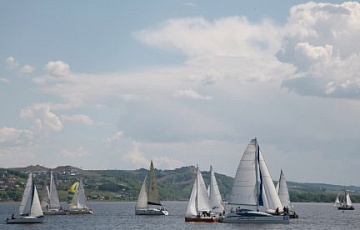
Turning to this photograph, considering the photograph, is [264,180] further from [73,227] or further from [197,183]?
[73,227]

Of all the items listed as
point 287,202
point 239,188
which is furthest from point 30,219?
point 287,202

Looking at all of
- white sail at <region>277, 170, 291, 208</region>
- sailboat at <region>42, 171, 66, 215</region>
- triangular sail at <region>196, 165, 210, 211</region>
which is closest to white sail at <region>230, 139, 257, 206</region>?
triangular sail at <region>196, 165, 210, 211</region>

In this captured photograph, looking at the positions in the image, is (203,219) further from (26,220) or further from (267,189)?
(26,220)

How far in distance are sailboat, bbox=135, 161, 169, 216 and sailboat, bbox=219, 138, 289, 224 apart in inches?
1526

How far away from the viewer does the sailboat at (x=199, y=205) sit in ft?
383

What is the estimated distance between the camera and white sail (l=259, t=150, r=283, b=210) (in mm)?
109000

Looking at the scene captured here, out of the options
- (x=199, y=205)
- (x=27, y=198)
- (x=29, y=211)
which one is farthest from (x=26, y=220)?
(x=199, y=205)

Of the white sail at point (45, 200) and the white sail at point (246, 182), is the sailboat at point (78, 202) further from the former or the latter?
the white sail at point (246, 182)

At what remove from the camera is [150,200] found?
14975 cm

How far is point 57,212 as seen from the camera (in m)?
152

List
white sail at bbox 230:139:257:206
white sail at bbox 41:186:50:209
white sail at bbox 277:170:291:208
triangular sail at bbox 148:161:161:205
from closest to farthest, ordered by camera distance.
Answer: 1. white sail at bbox 230:139:257:206
2. white sail at bbox 277:170:291:208
3. triangular sail at bbox 148:161:161:205
4. white sail at bbox 41:186:50:209

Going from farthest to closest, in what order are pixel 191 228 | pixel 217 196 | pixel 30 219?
pixel 217 196, pixel 30 219, pixel 191 228

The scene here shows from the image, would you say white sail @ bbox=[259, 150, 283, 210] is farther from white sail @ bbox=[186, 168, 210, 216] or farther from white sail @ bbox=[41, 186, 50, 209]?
white sail @ bbox=[41, 186, 50, 209]

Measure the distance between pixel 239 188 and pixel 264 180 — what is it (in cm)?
466
